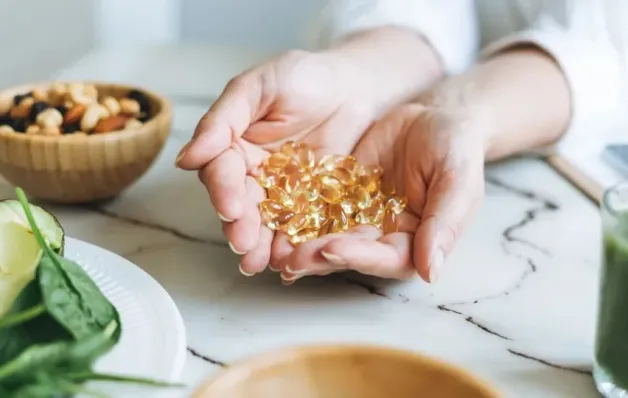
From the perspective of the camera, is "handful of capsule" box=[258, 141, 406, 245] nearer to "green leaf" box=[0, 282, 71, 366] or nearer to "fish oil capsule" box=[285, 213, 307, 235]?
"fish oil capsule" box=[285, 213, 307, 235]

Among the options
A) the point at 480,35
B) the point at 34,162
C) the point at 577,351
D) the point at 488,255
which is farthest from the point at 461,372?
the point at 480,35

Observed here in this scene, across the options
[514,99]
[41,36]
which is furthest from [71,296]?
A: [41,36]

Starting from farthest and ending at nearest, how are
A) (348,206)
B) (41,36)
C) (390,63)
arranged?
A: (41,36) < (390,63) < (348,206)

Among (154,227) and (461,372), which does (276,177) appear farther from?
(461,372)

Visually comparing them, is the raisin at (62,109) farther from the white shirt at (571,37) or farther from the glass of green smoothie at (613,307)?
the glass of green smoothie at (613,307)

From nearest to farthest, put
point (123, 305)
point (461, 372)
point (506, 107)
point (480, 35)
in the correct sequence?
point (461, 372) < point (123, 305) < point (506, 107) < point (480, 35)

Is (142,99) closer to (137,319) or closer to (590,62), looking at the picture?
(137,319)

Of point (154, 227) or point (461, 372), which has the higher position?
point (461, 372)

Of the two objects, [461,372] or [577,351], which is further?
[577,351]
